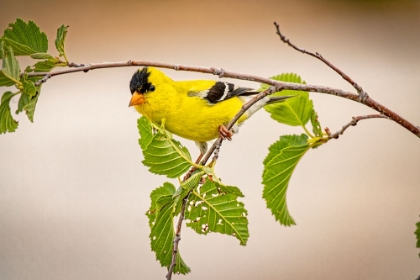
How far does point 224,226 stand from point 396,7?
1460 millimetres

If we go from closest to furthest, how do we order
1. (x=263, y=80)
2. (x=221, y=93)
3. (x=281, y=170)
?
(x=263, y=80)
(x=281, y=170)
(x=221, y=93)

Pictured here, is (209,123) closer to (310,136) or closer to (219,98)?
(219,98)

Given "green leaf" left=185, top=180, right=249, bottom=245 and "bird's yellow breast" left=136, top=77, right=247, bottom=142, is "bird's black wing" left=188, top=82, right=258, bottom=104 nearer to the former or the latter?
"bird's yellow breast" left=136, top=77, right=247, bottom=142

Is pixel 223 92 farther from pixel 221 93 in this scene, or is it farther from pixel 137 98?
pixel 137 98

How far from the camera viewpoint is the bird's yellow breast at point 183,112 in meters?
0.98

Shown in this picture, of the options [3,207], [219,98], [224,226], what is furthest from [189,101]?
[3,207]

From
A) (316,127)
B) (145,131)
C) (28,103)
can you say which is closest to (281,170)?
(316,127)

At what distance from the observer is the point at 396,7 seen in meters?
1.73

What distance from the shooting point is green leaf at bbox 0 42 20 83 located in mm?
533

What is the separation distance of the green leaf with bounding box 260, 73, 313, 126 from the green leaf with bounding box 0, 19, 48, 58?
34 centimetres

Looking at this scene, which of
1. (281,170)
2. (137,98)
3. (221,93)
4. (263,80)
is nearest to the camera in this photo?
(263,80)

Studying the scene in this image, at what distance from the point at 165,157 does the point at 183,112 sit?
1.61 feet

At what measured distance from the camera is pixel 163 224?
56cm

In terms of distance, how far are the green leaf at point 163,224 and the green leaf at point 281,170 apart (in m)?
0.15
